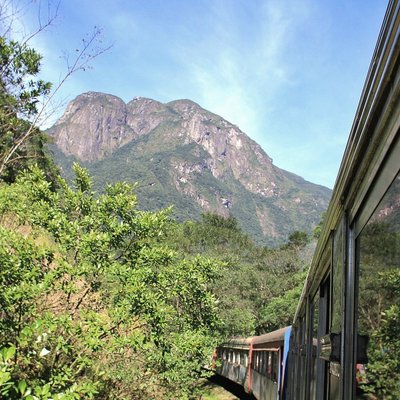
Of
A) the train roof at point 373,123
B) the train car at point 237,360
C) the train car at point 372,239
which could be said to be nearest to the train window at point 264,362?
the train car at point 237,360

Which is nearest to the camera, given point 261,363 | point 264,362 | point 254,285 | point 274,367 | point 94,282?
point 94,282

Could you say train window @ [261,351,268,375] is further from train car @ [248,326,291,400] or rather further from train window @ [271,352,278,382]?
train window @ [271,352,278,382]

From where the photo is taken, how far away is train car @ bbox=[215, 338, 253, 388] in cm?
1474

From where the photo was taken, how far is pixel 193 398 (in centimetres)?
902

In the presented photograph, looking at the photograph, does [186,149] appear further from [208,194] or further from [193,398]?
[193,398]

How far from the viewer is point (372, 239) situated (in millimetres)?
1383

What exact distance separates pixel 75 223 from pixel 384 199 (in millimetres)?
5630

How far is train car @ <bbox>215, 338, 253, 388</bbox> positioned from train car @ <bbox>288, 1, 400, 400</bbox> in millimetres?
12366

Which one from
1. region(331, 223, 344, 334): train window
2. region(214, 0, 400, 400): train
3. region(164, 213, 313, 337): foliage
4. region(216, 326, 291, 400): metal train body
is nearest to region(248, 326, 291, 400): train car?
region(216, 326, 291, 400): metal train body

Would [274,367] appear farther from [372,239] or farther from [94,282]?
[372,239]

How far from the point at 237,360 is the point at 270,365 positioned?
749 centimetres

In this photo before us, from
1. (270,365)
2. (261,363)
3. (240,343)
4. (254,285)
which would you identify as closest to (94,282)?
(270,365)

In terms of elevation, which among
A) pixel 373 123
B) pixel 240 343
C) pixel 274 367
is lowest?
pixel 274 367

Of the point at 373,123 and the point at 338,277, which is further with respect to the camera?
the point at 338,277
